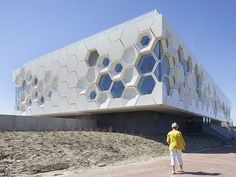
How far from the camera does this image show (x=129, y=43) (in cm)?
2706

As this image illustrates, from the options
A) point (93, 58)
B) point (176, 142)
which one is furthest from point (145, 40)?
point (176, 142)

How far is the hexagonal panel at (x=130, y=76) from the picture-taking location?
2608 cm

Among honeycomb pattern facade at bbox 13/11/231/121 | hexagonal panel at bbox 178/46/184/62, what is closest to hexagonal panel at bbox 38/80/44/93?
honeycomb pattern facade at bbox 13/11/231/121

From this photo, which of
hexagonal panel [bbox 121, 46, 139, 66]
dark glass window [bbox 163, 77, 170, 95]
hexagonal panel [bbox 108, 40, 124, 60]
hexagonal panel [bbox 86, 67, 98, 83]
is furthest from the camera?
hexagonal panel [bbox 86, 67, 98, 83]

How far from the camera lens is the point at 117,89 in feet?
92.1

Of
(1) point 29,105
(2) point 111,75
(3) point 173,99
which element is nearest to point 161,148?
(3) point 173,99

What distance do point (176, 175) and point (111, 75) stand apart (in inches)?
743

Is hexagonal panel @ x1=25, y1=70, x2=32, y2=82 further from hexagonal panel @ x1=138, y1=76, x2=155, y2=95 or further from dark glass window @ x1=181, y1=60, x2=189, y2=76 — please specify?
dark glass window @ x1=181, y1=60, x2=189, y2=76

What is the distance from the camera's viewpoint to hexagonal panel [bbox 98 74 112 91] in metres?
29.1

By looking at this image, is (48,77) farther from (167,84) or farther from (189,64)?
(167,84)

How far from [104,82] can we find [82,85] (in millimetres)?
3528

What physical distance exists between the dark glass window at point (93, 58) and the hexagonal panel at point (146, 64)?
6.76 meters

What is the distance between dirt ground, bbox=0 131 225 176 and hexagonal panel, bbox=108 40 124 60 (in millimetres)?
10000

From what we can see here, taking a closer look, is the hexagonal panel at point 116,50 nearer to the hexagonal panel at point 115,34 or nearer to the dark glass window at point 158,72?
the hexagonal panel at point 115,34
